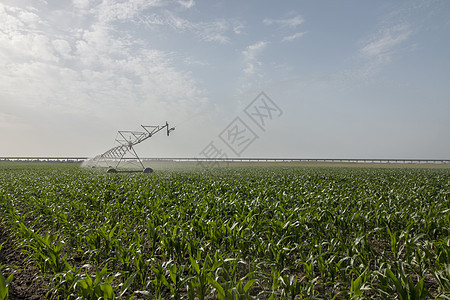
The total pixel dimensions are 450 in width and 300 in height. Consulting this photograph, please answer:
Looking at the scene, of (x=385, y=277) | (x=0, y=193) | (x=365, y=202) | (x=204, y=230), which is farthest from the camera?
(x=0, y=193)

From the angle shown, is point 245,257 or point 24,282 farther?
point 245,257

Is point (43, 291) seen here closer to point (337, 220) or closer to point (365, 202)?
point (337, 220)

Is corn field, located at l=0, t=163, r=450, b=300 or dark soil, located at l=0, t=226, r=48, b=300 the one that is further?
dark soil, located at l=0, t=226, r=48, b=300

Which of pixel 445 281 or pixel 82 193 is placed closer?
pixel 445 281

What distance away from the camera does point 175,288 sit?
3330 mm

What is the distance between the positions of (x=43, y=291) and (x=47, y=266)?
50 centimetres

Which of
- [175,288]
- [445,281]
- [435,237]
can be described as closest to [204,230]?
[175,288]

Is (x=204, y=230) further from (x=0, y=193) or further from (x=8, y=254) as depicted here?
(x=0, y=193)

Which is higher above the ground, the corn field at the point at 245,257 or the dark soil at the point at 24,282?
the corn field at the point at 245,257

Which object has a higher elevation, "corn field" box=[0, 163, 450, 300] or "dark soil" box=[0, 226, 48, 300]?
"corn field" box=[0, 163, 450, 300]

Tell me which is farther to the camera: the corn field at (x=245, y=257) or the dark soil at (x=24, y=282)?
the dark soil at (x=24, y=282)

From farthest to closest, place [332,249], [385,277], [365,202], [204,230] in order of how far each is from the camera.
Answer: [365,202]
[204,230]
[332,249]
[385,277]

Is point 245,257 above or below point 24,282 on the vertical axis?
above

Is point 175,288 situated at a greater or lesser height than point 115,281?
greater
